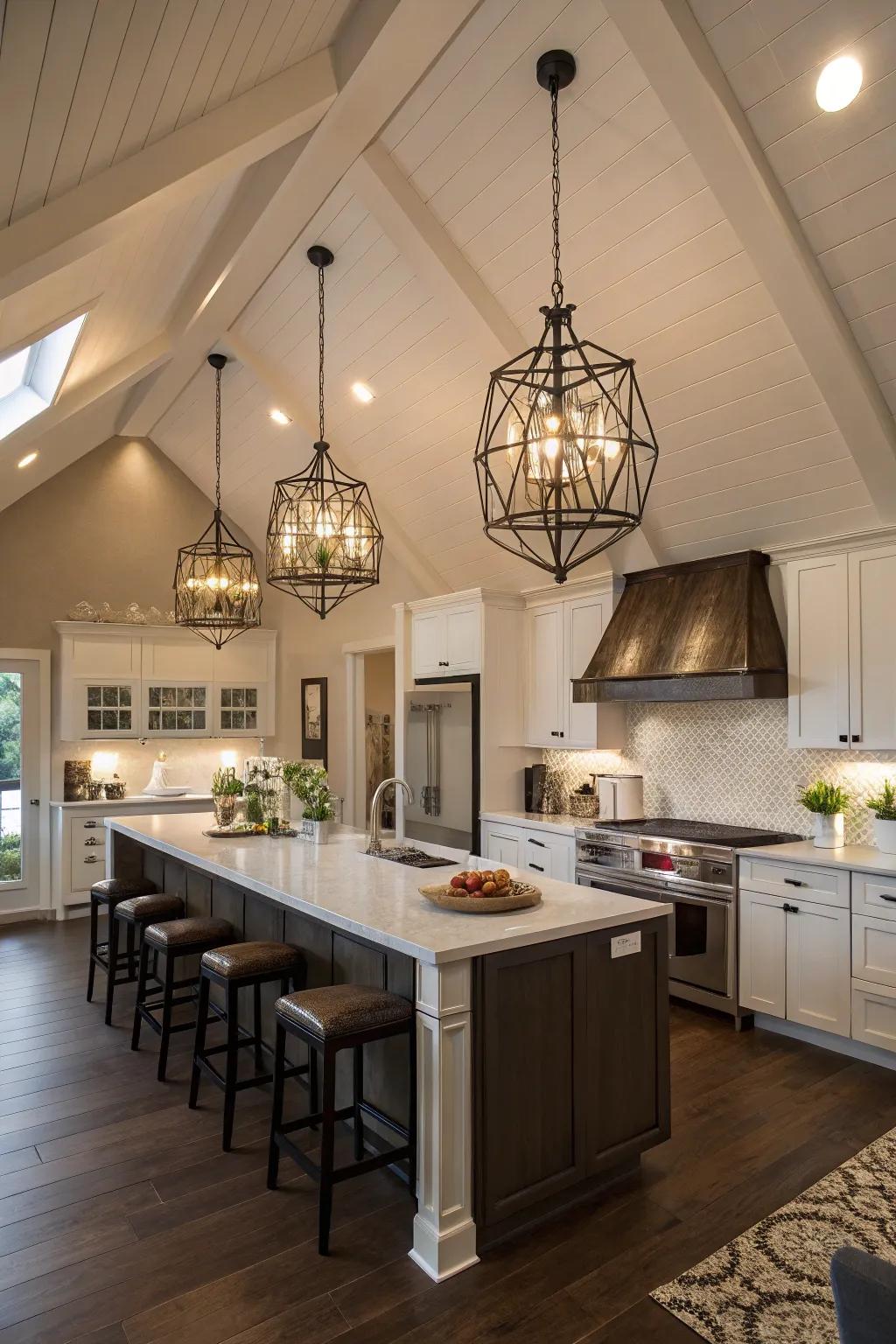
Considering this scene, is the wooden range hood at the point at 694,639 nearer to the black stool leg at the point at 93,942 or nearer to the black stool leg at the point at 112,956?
the black stool leg at the point at 112,956

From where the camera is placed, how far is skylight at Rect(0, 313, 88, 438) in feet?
14.9

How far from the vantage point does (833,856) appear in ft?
13.4

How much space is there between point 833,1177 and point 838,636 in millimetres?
2471

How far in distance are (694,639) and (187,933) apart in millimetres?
3079

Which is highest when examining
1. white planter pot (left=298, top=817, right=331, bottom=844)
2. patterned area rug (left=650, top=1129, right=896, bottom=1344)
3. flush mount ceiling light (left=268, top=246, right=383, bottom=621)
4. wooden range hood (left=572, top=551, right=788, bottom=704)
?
flush mount ceiling light (left=268, top=246, right=383, bottom=621)

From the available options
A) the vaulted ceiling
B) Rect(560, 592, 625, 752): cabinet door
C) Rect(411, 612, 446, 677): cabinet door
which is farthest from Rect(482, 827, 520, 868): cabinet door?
the vaulted ceiling

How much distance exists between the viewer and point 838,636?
4328mm

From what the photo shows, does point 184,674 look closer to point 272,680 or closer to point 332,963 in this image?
point 272,680

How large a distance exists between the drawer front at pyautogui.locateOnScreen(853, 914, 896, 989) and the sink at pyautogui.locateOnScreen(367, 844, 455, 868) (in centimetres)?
189

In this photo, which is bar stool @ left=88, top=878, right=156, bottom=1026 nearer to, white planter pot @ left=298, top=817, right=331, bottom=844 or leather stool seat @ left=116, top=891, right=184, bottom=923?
leather stool seat @ left=116, top=891, right=184, bottom=923

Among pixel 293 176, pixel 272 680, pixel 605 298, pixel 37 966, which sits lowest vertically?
pixel 37 966

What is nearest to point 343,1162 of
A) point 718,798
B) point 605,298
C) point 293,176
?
point 718,798

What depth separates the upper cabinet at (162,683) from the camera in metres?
7.35

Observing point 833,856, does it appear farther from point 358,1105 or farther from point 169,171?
point 169,171
